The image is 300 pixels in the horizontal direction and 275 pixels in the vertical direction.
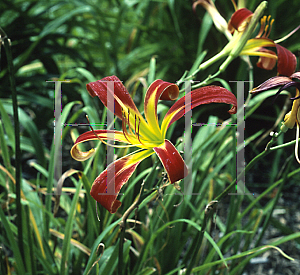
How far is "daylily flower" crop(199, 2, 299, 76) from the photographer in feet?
1.24

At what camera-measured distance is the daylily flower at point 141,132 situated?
307 mm

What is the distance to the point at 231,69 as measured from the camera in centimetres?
129

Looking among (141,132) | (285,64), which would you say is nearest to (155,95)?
(141,132)

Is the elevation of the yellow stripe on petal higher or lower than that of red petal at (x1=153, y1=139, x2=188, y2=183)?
higher

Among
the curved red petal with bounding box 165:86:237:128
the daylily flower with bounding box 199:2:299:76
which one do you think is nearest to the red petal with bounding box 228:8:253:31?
the daylily flower with bounding box 199:2:299:76

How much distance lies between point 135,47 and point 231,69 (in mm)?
513

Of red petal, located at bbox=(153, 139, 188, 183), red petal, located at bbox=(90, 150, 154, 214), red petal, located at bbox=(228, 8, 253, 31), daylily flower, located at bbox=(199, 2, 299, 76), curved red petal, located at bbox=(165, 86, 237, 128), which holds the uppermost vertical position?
red petal, located at bbox=(228, 8, 253, 31)

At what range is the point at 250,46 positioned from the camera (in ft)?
1.47

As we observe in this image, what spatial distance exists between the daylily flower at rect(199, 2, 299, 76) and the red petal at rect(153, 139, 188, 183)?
154 millimetres

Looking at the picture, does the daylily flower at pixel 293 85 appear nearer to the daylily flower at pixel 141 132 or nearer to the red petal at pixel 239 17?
the daylily flower at pixel 141 132

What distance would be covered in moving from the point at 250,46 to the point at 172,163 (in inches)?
9.7

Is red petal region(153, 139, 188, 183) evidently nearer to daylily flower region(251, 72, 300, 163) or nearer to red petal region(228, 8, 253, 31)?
daylily flower region(251, 72, 300, 163)

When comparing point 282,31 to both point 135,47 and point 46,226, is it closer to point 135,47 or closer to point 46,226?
point 135,47

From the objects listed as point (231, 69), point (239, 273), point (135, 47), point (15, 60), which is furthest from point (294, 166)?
point (15, 60)
